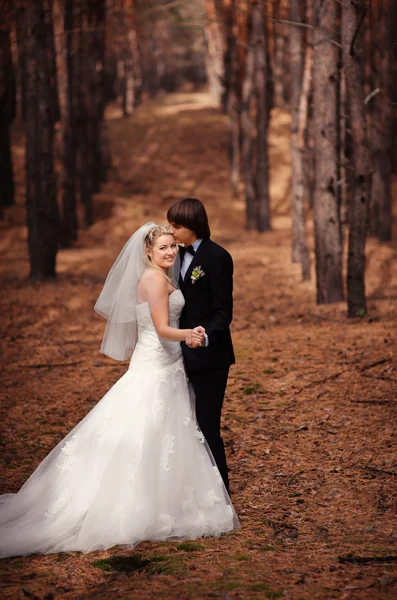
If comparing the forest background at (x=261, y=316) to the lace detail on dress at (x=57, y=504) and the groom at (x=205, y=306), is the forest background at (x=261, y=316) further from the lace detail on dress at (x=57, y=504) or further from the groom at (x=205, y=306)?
the groom at (x=205, y=306)

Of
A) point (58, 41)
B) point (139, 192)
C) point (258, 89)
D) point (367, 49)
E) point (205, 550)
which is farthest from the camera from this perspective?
point (139, 192)

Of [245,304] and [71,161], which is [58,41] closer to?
[71,161]

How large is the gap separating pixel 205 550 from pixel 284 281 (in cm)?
1142

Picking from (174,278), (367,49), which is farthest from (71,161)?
(174,278)

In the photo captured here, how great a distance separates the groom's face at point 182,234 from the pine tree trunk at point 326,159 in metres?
7.47

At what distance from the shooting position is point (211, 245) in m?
5.38

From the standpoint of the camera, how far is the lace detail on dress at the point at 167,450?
546 centimetres

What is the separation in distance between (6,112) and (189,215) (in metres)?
22.0

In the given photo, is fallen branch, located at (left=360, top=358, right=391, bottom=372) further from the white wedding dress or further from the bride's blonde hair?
the bride's blonde hair

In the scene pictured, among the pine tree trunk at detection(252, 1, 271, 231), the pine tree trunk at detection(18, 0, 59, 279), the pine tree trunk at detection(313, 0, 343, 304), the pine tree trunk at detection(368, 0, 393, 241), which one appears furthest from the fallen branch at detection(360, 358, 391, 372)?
the pine tree trunk at detection(252, 1, 271, 231)

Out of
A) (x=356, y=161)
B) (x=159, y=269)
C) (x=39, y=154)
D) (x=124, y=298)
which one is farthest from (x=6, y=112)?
(x=159, y=269)

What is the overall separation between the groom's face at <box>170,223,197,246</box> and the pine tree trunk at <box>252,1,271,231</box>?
17.7 meters

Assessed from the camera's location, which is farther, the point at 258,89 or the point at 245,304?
the point at 258,89

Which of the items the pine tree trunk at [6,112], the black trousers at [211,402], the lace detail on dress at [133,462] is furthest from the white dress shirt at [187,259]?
the pine tree trunk at [6,112]
